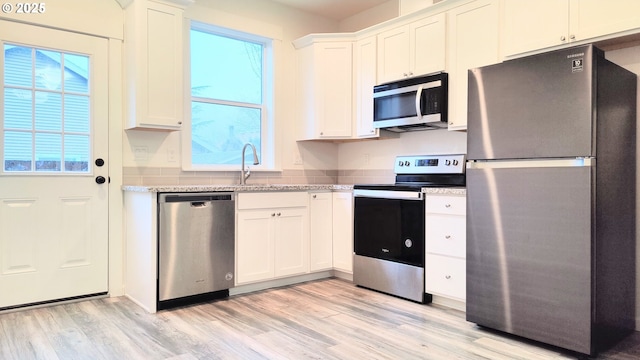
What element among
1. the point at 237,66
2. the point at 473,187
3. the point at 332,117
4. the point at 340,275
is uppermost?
the point at 237,66

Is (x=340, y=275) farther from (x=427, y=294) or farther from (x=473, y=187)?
(x=473, y=187)

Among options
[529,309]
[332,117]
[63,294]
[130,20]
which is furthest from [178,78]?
[529,309]

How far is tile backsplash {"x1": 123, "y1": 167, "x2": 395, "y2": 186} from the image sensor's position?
11.4 feet

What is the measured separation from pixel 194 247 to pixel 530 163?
7.37ft

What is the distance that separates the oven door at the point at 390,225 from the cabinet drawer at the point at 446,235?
0.07 metres

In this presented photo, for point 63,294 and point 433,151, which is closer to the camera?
point 63,294

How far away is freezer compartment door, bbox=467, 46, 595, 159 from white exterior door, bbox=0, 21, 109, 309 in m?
2.68

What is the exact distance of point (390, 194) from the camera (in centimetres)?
341

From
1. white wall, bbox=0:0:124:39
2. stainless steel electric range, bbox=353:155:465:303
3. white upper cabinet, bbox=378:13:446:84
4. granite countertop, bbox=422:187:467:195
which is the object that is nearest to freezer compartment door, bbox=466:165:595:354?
granite countertop, bbox=422:187:467:195

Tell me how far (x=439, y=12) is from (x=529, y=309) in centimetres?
220

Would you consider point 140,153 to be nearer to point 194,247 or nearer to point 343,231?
point 194,247

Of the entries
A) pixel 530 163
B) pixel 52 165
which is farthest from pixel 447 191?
pixel 52 165

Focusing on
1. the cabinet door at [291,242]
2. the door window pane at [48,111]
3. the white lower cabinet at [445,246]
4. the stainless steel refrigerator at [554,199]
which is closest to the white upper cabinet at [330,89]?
A: the cabinet door at [291,242]

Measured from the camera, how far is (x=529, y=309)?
2385 mm
